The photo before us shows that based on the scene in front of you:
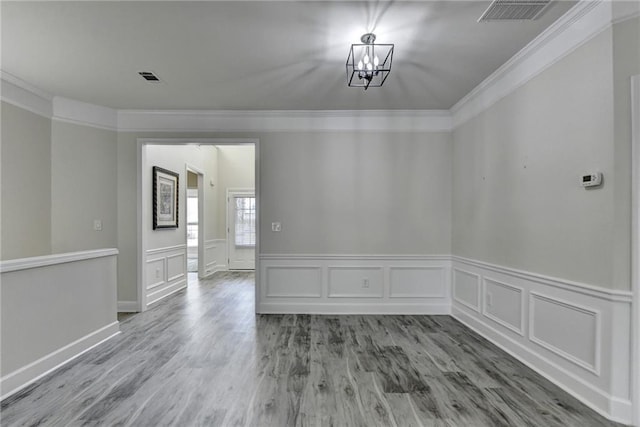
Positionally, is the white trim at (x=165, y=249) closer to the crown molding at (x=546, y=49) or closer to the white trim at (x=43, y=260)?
the white trim at (x=43, y=260)

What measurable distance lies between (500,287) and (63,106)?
535 centimetres

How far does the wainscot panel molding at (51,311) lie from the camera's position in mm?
2395

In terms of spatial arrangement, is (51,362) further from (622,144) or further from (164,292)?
(622,144)

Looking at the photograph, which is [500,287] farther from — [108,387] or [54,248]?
[54,248]

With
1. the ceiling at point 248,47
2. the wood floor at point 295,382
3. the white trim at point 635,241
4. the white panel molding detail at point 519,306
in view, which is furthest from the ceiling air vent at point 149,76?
the white panel molding detail at point 519,306

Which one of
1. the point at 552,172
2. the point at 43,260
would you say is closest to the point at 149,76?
the point at 43,260

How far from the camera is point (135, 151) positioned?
4.50 m

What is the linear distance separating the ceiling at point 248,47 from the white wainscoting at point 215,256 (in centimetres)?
407

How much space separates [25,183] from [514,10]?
4866 mm

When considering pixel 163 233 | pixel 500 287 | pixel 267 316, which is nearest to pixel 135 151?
pixel 163 233

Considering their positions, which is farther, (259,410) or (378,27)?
(378,27)

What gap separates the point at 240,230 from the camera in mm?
8094

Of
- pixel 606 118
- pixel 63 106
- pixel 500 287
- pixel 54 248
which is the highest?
pixel 63 106

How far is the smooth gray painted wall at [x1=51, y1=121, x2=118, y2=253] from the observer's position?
13.0 ft
